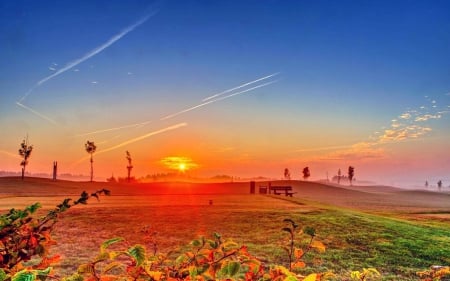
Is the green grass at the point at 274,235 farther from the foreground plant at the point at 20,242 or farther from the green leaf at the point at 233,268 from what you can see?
the green leaf at the point at 233,268

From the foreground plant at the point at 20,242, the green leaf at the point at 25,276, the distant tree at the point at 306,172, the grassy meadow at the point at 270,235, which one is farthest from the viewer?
the distant tree at the point at 306,172

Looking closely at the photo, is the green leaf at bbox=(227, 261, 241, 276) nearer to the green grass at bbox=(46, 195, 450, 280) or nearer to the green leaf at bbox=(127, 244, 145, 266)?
the green leaf at bbox=(127, 244, 145, 266)

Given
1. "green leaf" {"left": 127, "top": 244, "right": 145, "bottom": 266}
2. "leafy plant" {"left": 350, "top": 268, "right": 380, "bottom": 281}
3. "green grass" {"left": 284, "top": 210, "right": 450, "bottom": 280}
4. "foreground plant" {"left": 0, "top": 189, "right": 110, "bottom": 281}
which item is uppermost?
"green leaf" {"left": 127, "top": 244, "right": 145, "bottom": 266}

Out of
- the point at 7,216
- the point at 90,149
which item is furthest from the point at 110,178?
the point at 7,216

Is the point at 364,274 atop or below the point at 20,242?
below

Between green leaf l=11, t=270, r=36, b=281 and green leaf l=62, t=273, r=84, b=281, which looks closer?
green leaf l=11, t=270, r=36, b=281

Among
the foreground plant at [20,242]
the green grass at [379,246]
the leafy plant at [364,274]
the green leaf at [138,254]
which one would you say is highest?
the green leaf at [138,254]

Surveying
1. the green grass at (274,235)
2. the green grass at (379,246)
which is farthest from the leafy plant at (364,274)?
the green grass at (379,246)

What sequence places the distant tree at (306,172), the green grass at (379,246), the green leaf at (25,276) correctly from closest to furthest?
1. the green leaf at (25,276)
2. the green grass at (379,246)
3. the distant tree at (306,172)

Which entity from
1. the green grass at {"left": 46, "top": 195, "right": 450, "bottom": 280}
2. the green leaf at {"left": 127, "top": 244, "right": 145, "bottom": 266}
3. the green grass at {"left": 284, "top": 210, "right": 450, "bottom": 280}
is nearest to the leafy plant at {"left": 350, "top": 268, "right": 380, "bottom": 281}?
the green leaf at {"left": 127, "top": 244, "right": 145, "bottom": 266}

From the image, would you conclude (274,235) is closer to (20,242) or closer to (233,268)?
(20,242)

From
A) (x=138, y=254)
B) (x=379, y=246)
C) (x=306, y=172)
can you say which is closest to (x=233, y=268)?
(x=138, y=254)

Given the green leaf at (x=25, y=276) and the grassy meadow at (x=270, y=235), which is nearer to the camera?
the green leaf at (x=25, y=276)

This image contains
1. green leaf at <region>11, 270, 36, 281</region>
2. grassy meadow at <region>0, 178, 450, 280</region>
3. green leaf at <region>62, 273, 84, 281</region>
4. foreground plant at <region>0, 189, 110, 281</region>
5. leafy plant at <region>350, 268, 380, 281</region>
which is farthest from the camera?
grassy meadow at <region>0, 178, 450, 280</region>
